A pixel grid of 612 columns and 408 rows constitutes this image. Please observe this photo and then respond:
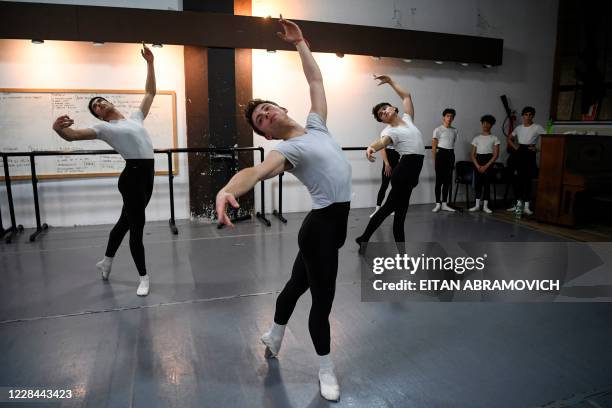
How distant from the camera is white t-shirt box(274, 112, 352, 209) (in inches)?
67.4

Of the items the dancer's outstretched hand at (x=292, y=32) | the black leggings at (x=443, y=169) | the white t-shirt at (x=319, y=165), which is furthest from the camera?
the black leggings at (x=443, y=169)

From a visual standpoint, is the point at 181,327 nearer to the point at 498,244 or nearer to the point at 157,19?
the point at 498,244

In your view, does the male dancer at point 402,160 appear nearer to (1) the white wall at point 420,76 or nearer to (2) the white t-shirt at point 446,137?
(1) the white wall at point 420,76

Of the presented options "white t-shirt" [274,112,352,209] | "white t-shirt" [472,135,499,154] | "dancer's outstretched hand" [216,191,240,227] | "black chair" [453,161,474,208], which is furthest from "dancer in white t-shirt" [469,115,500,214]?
"dancer's outstretched hand" [216,191,240,227]

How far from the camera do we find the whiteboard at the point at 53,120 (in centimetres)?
496

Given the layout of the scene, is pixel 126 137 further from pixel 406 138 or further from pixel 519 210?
pixel 519 210

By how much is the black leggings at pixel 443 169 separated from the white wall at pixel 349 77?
0.56 m

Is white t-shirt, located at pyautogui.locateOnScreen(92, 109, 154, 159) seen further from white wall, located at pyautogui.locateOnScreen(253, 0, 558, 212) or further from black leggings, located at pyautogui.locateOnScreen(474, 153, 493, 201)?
black leggings, located at pyautogui.locateOnScreen(474, 153, 493, 201)

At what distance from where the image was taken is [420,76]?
21.8 feet

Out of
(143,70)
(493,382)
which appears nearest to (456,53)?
(143,70)

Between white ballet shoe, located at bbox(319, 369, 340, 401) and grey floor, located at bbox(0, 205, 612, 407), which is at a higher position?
white ballet shoe, located at bbox(319, 369, 340, 401)

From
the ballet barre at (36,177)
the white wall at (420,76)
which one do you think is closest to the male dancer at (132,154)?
the ballet barre at (36,177)

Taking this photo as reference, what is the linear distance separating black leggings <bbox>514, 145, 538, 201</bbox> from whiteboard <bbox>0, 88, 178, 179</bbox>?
482 centimetres

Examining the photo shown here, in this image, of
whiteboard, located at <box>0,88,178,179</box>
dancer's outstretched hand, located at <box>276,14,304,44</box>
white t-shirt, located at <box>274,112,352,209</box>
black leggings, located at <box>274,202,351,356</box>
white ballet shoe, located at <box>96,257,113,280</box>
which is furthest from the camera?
whiteboard, located at <box>0,88,178,179</box>
